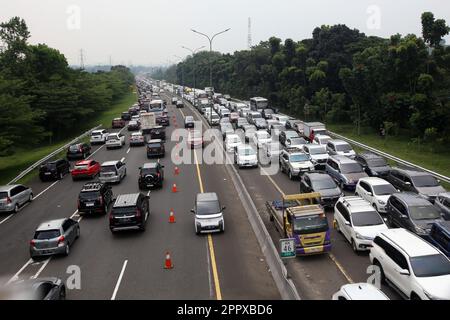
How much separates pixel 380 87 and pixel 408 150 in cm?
1052

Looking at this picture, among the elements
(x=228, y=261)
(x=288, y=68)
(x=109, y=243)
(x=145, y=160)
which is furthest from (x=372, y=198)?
(x=288, y=68)

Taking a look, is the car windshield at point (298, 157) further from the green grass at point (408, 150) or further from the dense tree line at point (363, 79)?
the dense tree line at point (363, 79)

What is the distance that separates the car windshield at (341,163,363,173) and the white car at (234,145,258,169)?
8959 millimetres

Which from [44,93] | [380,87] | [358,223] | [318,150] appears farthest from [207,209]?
[44,93]

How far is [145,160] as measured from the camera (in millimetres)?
42031

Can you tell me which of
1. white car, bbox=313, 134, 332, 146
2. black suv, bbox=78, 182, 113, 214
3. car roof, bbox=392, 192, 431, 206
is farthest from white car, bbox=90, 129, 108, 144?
car roof, bbox=392, 192, 431, 206

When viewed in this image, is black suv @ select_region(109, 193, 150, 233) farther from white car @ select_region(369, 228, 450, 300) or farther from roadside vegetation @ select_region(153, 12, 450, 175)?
roadside vegetation @ select_region(153, 12, 450, 175)

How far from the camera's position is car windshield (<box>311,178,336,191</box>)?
25.3m

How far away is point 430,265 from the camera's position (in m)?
14.6

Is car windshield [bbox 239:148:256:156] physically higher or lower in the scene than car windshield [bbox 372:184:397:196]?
lower

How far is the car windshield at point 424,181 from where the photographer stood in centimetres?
2516

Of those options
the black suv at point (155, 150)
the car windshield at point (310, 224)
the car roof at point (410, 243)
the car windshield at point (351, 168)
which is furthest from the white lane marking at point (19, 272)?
the black suv at point (155, 150)

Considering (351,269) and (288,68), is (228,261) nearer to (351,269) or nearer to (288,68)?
(351,269)
